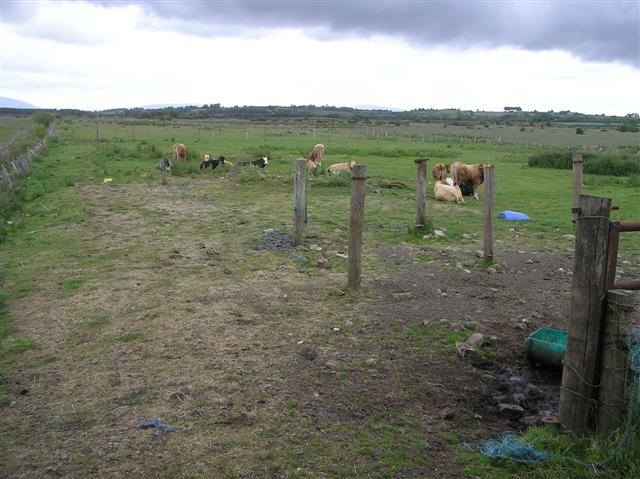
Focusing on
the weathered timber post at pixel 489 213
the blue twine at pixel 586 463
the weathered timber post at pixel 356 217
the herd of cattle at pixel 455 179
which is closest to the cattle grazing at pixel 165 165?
the herd of cattle at pixel 455 179

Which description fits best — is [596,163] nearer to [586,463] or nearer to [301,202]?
[301,202]

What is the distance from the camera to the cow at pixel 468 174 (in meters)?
16.5

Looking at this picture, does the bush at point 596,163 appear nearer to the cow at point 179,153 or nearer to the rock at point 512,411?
the cow at point 179,153

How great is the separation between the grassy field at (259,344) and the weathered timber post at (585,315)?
0.23m

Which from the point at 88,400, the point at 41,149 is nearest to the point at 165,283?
the point at 88,400

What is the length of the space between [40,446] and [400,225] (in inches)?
336

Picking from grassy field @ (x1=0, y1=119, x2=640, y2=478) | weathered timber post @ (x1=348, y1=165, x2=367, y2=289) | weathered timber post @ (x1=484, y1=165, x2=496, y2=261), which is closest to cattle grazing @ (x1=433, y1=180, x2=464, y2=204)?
grassy field @ (x1=0, y1=119, x2=640, y2=478)

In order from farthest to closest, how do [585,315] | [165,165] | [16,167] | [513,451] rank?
[165,165] → [16,167] → [585,315] → [513,451]

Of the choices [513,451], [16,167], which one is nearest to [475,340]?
[513,451]

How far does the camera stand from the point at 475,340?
5672mm

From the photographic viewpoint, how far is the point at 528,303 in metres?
7.04

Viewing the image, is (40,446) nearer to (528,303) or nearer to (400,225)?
(528,303)

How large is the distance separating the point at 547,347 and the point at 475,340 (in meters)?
0.70

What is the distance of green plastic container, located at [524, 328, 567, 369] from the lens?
515 cm
